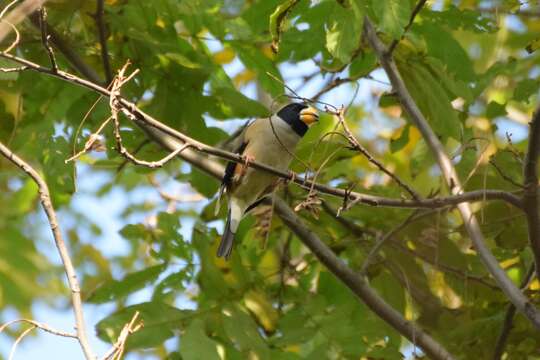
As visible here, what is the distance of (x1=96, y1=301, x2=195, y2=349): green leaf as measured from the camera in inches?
153

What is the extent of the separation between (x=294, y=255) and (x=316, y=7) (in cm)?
254

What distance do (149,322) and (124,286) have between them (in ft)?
1.50

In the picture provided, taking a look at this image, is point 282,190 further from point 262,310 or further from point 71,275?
point 71,275

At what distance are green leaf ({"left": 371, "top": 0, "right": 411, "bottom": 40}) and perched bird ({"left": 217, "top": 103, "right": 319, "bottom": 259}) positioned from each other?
47.0 inches

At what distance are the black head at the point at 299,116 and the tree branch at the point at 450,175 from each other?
98 cm

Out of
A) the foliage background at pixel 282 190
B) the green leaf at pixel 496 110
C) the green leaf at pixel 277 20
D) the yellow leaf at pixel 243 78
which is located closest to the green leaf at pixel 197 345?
the foliage background at pixel 282 190

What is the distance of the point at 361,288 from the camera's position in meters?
3.96

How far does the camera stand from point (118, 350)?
2531 millimetres

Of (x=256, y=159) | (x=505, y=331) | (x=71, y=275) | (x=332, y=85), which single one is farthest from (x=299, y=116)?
(x=71, y=275)

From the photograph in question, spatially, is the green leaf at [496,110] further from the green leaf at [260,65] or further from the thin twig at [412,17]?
the green leaf at [260,65]

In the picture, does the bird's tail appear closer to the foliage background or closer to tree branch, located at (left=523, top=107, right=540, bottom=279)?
the foliage background

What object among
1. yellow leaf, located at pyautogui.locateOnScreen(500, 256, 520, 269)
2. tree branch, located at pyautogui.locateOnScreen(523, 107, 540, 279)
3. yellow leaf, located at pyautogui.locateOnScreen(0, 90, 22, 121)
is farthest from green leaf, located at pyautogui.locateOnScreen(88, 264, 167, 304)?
tree branch, located at pyautogui.locateOnScreen(523, 107, 540, 279)

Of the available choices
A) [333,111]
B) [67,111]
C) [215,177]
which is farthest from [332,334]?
[67,111]

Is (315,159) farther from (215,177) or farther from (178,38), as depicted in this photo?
(178,38)
